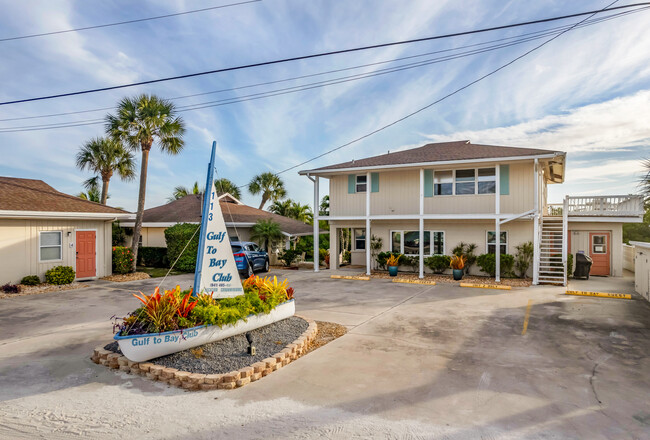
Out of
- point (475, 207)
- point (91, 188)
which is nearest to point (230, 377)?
point (475, 207)

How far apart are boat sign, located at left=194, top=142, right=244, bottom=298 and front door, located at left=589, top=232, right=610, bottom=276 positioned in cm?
1823

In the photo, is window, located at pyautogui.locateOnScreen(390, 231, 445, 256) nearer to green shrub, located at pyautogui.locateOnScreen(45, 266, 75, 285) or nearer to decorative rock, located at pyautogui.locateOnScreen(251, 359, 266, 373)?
decorative rock, located at pyautogui.locateOnScreen(251, 359, 266, 373)

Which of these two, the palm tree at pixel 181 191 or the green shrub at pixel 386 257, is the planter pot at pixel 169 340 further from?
the palm tree at pixel 181 191

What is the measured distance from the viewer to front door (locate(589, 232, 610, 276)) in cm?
1797

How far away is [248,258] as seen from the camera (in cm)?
1823

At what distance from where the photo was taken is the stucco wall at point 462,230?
662 inches

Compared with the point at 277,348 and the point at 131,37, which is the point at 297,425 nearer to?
the point at 277,348

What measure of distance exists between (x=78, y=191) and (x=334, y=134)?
872 inches

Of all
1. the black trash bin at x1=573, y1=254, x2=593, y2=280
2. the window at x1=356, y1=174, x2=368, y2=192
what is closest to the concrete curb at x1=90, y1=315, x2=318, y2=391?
the window at x1=356, y1=174, x2=368, y2=192

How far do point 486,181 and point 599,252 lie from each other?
6920 mm

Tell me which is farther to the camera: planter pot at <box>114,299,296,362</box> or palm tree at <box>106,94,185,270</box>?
palm tree at <box>106,94,185,270</box>

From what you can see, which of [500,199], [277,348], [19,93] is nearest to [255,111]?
[19,93]

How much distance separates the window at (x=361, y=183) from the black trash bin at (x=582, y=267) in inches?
406

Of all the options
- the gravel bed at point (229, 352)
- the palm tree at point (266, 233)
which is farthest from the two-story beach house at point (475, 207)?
the gravel bed at point (229, 352)
